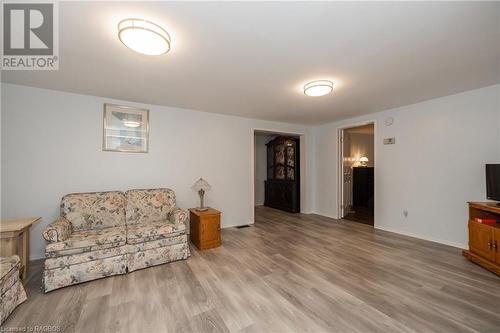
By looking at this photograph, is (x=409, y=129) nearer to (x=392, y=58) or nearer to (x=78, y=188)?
(x=392, y=58)

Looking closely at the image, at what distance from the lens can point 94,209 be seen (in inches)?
106

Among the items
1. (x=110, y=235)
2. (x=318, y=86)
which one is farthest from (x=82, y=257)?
(x=318, y=86)

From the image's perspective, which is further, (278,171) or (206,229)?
(278,171)

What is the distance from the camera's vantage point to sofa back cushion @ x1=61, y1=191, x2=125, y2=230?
2.60m

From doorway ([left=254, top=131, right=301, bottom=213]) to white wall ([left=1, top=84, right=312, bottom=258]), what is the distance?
169 cm

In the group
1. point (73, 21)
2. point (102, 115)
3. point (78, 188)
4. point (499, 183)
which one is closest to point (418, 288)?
point (499, 183)

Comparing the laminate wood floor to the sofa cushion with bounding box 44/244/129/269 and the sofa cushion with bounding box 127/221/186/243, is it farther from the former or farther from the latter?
the sofa cushion with bounding box 127/221/186/243

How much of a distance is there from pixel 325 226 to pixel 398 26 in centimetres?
366

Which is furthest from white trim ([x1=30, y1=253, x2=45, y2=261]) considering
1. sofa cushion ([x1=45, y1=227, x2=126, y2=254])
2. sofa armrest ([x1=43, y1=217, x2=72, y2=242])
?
sofa armrest ([x1=43, y1=217, x2=72, y2=242])

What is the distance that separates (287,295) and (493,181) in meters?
2.96

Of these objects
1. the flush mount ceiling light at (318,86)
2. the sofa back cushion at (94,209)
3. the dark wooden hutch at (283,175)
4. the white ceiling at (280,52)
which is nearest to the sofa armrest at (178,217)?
the sofa back cushion at (94,209)

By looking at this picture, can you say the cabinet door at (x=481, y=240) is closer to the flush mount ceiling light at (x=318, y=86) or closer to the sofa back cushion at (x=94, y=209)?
the flush mount ceiling light at (x=318, y=86)

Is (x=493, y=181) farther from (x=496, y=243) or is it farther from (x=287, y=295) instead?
(x=287, y=295)

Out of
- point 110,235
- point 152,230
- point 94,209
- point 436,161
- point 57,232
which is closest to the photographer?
point 57,232
